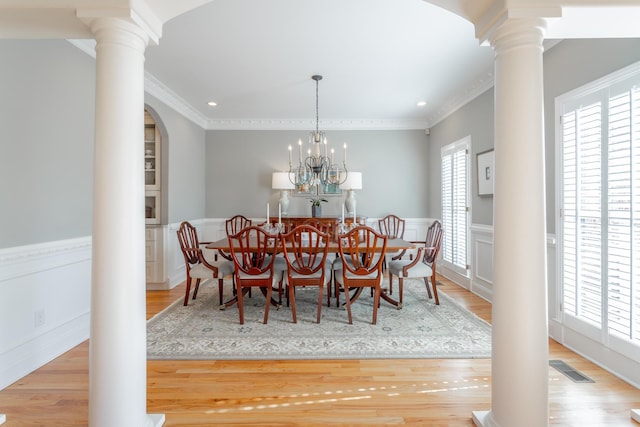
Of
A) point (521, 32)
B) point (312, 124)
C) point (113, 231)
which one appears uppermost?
point (312, 124)

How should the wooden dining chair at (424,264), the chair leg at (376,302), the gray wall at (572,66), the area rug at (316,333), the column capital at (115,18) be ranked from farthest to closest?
the wooden dining chair at (424,264) < the chair leg at (376,302) < the area rug at (316,333) < the gray wall at (572,66) < the column capital at (115,18)

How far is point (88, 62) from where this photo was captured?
2.93 m

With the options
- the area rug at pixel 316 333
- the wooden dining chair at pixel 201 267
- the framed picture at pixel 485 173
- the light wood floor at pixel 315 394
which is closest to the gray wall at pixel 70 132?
the framed picture at pixel 485 173

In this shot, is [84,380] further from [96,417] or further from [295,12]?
[295,12]

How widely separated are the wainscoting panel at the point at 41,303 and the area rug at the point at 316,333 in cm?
62

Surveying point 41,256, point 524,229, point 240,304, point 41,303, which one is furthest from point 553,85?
point 41,303

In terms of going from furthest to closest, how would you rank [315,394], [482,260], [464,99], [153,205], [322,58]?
[153,205] < [464,99] < [482,260] < [322,58] < [315,394]

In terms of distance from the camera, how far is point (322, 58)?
10.9 feet

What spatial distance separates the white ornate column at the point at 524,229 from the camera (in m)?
1.50

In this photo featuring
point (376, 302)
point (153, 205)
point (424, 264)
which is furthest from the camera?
point (153, 205)

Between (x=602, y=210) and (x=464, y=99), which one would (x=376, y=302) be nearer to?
(x=602, y=210)

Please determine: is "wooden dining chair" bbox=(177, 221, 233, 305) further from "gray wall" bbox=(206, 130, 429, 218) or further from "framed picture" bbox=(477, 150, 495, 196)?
"framed picture" bbox=(477, 150, 495, 196)

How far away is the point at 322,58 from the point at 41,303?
3.15 metres

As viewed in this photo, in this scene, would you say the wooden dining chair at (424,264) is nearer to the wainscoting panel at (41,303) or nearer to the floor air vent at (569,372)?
the floor air vent at (569,372)
